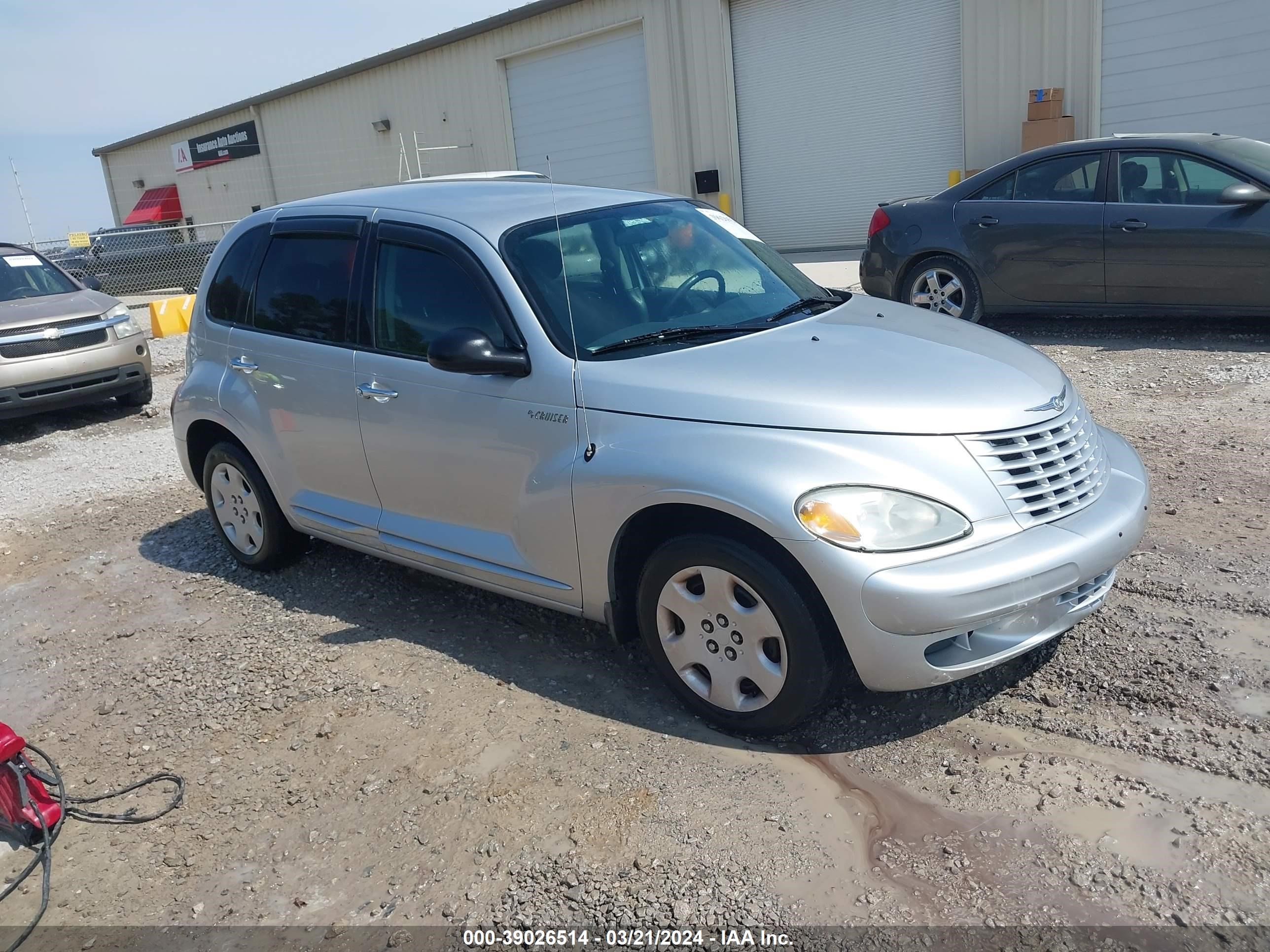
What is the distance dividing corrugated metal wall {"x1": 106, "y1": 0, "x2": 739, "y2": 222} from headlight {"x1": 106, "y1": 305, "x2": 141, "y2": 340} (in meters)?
10.6

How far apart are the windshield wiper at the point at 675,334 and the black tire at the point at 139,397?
7777 mm

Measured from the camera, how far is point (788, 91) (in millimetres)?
16984

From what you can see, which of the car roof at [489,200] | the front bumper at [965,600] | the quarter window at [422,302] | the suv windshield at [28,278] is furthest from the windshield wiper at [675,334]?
the suv windshield at [28,278]

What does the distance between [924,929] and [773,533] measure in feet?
3.78

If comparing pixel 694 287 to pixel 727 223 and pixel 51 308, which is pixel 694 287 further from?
pixel 51 308

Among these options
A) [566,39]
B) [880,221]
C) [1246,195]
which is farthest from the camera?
[566,39]

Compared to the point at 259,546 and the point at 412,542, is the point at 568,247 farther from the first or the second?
the point at 259,546

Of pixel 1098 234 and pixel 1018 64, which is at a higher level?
pixel 1018 64

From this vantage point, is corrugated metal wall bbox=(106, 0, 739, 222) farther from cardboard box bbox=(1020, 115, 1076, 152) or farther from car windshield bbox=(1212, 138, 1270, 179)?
car windshield bbox=(1212, 138, 1270, 179)

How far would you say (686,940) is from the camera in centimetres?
270

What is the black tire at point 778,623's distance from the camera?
3250mm

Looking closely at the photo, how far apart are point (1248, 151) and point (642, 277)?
6.29 metres

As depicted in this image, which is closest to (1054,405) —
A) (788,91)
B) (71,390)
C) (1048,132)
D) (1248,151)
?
(1248,151)

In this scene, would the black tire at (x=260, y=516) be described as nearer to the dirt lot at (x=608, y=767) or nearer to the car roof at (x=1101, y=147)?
the dirt lot at (x=608, y=767)
